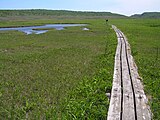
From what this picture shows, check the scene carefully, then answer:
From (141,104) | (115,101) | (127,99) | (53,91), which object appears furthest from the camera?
(53,91)

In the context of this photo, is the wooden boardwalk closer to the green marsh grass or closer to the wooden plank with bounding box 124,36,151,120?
the wooden plank with bounding box 124,36,151,120

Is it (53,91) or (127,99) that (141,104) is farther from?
(53,91)

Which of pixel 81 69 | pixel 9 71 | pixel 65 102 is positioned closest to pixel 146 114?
pixel 65 102

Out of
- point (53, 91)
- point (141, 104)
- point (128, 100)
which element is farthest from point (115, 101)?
point (53, 91)

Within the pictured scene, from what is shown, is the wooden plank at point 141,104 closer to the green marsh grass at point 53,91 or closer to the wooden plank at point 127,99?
the wooden plank at point 127,99

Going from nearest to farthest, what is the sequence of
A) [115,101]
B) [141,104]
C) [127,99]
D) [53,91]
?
1. [141,104]
2. [115,101]
3. [127,99]
4. [53,91]

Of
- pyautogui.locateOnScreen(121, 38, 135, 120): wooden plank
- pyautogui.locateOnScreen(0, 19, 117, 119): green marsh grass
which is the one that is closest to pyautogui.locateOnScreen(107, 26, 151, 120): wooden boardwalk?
pyautogui.locateOnScreen(121, 38, 135, 120): wooden plank

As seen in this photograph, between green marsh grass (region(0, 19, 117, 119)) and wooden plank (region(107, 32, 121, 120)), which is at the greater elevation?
wooden plank (region(107, 32, 121, 120))

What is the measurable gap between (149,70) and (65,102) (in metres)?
6.03

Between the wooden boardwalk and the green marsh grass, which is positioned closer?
the wooden boardwalk

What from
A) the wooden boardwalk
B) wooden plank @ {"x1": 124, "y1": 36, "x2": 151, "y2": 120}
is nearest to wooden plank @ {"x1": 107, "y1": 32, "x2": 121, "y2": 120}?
the wooden boardwalk

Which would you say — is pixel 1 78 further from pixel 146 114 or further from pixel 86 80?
pixel 146 114

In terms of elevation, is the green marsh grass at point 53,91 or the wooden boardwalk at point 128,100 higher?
the wooden boardwalk at point 128,100

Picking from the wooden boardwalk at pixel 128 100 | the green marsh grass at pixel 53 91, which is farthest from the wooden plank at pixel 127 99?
the green marsh grass at pixel 53 91
